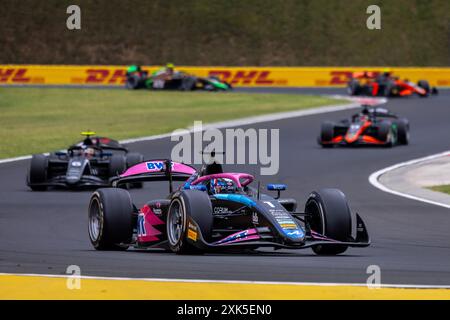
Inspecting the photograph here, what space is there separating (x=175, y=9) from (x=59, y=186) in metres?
Result: 52.2

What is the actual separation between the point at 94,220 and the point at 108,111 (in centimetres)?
3043

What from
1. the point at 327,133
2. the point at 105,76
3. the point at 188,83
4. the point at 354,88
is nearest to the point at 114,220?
the point at 327,133

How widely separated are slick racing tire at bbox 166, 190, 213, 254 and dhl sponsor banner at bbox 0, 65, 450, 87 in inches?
1799

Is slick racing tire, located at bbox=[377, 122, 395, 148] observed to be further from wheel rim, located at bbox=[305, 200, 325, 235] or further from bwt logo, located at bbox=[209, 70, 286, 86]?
bwt logo, located at bbox=[209, 70, 286, 86]

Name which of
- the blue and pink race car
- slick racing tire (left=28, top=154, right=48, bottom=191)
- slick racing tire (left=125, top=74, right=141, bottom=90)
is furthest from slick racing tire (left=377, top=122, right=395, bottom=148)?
slick racing tire (left=125, top=74, right=141, bottom=90)

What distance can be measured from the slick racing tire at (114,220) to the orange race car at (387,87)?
37.7 m

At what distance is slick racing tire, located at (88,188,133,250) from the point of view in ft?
44.7

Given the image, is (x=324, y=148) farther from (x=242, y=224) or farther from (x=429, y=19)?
(x=429, y=19)

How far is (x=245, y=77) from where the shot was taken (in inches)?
2343

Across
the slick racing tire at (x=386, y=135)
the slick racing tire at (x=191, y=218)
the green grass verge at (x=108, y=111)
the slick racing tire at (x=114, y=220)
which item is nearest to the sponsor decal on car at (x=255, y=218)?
the slick racing tire at (x=191, y=218)

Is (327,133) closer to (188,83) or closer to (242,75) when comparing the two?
(188,83)

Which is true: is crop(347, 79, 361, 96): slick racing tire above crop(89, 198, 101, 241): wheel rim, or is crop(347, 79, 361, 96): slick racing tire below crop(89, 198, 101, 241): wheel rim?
above

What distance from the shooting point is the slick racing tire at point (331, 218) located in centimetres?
1295
